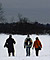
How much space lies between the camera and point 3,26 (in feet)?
196

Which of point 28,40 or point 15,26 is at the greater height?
point 15,26

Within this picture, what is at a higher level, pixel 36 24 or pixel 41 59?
pixel 36 24

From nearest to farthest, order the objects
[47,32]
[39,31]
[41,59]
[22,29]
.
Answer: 1. [41,59]
2. [47,32]
3. [39,31]
4. [22,29]

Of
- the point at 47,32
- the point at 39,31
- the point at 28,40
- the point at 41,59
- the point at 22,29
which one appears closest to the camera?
the point at 41,59

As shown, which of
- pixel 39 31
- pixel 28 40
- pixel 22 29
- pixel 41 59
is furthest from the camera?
pixel 22 29

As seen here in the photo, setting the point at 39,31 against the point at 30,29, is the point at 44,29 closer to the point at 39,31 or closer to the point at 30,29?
the point at 39,31

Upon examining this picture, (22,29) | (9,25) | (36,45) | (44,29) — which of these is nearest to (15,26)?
(22,29)

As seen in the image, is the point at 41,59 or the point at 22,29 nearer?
the point at 41,59

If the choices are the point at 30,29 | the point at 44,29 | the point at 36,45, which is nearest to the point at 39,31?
A: the point at 44,29

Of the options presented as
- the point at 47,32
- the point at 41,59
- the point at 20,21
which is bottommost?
the point at 41,59

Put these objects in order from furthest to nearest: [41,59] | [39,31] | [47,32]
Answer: [39,31] < [47,32] < [41,59]

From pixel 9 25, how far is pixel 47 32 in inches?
447

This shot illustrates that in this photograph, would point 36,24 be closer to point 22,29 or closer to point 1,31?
point 22,29

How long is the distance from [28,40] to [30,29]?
179 ft
